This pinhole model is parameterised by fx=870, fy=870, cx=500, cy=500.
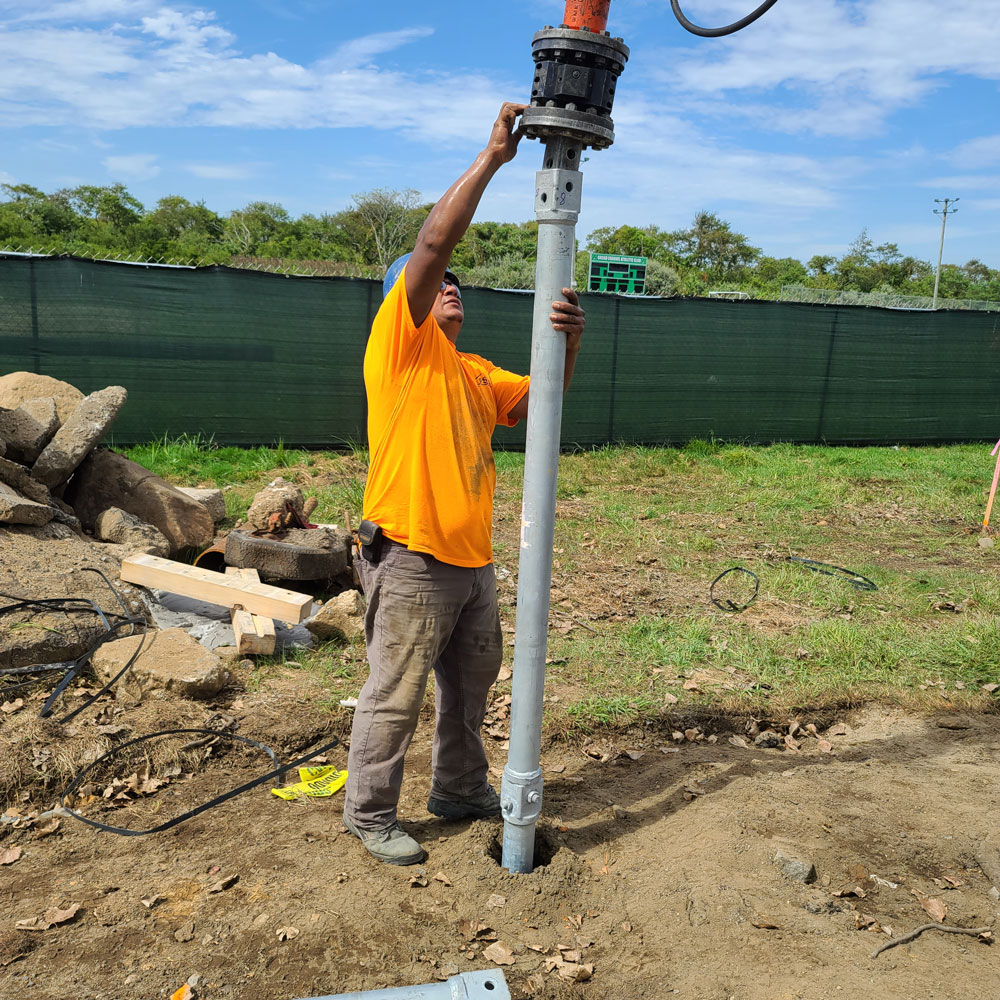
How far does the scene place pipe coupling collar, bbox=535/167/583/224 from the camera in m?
2.44

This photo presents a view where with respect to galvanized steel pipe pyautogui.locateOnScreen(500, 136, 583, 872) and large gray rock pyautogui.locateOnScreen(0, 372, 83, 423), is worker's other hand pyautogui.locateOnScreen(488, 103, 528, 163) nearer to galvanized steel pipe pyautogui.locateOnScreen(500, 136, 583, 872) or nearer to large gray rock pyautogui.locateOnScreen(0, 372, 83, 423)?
galvanized steel pipe pyautogui.locateOnScreen(500, 136, 583, 872)

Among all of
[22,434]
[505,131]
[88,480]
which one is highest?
Result: [505,131]

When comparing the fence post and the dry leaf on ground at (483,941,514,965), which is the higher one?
the fence post

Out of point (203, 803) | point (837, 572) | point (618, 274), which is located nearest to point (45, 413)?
point (203, 803)

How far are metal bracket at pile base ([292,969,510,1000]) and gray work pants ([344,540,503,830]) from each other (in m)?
0.90

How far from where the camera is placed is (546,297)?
250 cm

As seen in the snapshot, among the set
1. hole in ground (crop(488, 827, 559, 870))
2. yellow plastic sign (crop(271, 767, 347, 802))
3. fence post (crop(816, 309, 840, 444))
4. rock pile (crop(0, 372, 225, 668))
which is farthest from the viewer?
fence post (crop(816, 309, 840, 444))

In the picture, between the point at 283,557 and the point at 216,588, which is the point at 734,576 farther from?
the point at 216,588

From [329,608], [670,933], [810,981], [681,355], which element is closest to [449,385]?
[670,933]

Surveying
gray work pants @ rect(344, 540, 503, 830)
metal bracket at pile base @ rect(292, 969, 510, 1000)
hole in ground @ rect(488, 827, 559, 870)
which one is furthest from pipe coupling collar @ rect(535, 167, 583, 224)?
hole in ground @ rect(488, 827, 559, 870)

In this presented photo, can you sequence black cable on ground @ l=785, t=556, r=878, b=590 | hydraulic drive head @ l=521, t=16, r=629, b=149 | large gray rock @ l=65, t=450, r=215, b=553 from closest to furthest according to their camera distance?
hydraulic drive head @ l=521, t=16, r=629, b=149, large gray rock @ l=65, t=450, r=215, b=553, black cable on ground @ l=785, t=556, r=878, b=590

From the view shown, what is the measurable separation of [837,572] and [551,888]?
4504 mm

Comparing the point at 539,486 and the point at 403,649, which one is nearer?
the point at 539,486

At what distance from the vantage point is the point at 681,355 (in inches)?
462
